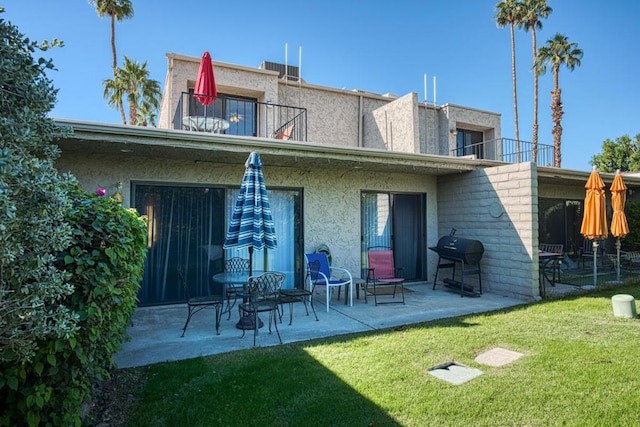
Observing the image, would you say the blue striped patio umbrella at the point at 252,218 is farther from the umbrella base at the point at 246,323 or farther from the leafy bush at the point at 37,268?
the leafy bush at the point at 37,268

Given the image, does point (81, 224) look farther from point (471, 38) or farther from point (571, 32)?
point (571, 32)

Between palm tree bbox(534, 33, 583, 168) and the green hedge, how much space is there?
2231cm

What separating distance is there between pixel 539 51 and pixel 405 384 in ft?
77.6

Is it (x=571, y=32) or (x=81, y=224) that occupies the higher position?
(x=571, y=32)

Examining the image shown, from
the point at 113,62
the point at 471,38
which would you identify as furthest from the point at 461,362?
the point at 113,62

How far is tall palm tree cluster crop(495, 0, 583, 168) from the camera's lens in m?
20.1

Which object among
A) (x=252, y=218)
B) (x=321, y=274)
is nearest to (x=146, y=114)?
(x=321, y=274)

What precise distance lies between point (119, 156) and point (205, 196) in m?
1.72

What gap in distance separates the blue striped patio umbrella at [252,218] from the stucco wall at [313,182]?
2282mm

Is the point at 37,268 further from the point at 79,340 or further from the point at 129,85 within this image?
the point at 129,85

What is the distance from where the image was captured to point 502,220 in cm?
801

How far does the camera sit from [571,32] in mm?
19828

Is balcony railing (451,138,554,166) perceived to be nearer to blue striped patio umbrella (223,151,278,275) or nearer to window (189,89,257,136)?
window (189,89,257,136)

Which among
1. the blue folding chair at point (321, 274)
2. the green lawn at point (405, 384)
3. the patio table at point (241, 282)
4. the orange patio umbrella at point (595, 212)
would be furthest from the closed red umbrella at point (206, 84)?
the orange patio umbrella at point (595, 212)
